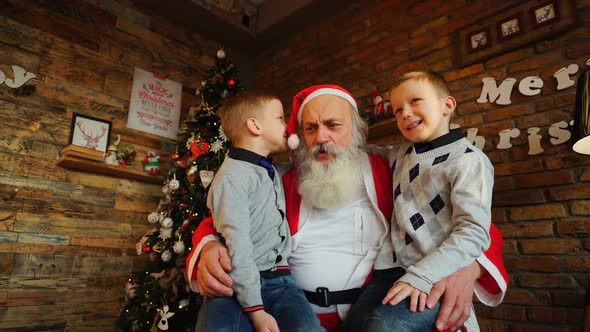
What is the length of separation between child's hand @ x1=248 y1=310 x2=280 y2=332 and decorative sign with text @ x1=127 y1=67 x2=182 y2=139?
3041mm

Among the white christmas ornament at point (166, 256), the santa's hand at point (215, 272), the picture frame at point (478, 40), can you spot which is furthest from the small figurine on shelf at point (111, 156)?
the picture frame at point (478, 40)

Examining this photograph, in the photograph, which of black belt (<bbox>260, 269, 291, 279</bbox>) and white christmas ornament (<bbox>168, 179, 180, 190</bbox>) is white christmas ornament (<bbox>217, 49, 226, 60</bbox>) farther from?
black belt (<bbox>260, 269, 291, 279</bbox>)

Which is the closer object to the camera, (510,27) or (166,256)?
(510,27)

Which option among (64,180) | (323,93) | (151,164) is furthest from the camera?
(151,164)

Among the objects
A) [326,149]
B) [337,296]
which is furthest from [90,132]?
[337,296]

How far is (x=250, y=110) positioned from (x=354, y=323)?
37.4 inches

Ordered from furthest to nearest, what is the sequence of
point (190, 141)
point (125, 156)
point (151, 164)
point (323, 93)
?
point (151, 164) → point (125, 156) → point (190, 141) → point (323, 93)

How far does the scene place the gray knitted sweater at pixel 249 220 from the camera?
121 cm

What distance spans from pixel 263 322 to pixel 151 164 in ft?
9.60

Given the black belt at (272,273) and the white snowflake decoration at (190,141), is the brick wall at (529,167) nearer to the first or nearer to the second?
the white snowflake decoration at (190,141)

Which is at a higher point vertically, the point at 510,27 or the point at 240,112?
the point at 510,27

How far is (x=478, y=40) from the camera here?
2.87 metres

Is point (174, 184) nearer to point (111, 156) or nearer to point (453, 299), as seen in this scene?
point (111, 156)

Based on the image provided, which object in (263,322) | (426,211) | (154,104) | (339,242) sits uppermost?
(154,104)
